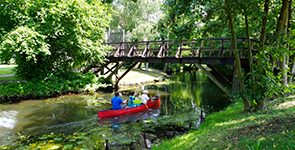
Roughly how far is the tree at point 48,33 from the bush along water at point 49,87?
70cm

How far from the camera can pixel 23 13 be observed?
1327cm

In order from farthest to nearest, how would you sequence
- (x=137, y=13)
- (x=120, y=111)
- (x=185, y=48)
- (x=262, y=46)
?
(x=137, y=13) < (x=185, y=48) < (x=120, y=111) < (x=262, y=46)

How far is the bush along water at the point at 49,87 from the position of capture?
1343 cm

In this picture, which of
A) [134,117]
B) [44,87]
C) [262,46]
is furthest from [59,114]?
[262,46]

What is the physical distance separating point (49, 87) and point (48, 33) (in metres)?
4.13

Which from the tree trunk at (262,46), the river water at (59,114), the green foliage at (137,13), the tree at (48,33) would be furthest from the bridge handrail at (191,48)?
the green foliage at (137,13)

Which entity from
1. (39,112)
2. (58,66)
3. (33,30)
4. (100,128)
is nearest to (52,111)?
(39,112)


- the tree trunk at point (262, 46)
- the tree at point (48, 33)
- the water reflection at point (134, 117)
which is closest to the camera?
the tree trunk at point (262, 46)

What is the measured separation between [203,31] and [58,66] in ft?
44.2

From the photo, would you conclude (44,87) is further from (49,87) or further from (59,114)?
(59,114)

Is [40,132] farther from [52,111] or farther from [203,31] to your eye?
[203,31]

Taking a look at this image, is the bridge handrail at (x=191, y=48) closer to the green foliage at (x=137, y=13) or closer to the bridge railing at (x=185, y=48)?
the bridge railing at (x=185, y=48)

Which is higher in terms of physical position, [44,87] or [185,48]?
[185,48]

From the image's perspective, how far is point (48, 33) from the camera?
1367 centimetres
